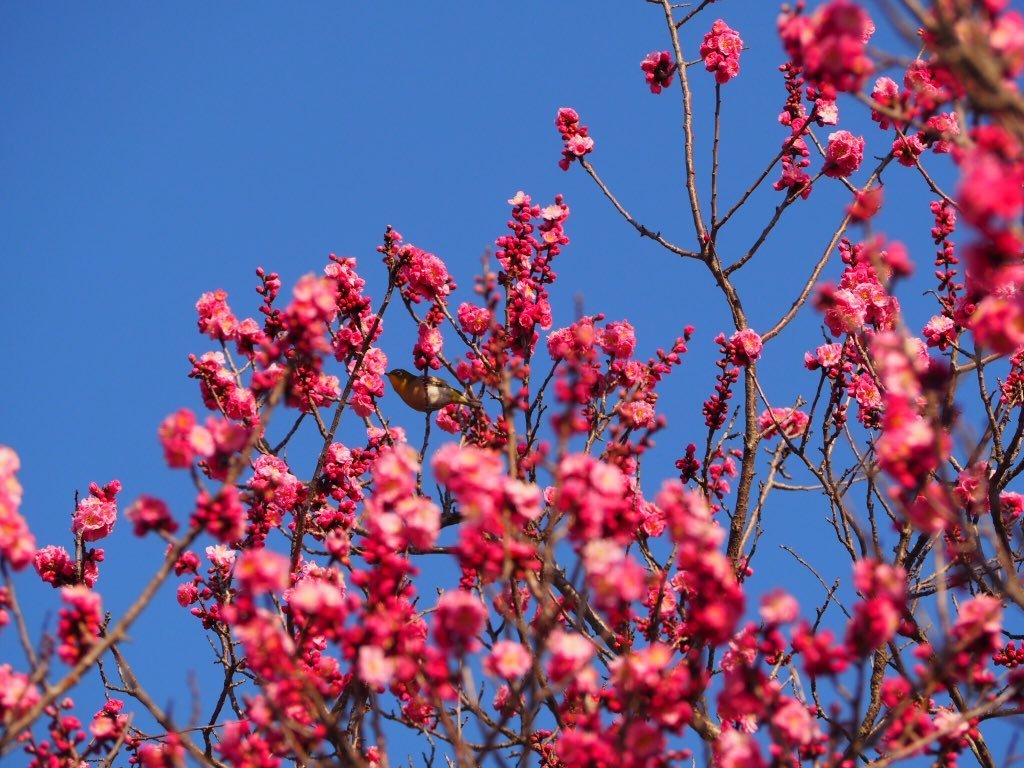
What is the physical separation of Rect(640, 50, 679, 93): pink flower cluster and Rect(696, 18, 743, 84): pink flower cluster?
21 centimetres

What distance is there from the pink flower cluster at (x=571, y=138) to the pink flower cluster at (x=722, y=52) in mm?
789

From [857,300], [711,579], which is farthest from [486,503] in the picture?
[857,300]

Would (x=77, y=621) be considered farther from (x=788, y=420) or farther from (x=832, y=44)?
(x=788, y=420)

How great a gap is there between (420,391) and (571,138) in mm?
1756

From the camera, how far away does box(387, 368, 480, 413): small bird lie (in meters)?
5.89

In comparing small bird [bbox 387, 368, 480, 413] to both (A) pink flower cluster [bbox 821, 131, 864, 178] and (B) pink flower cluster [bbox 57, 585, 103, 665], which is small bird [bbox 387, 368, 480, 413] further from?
(B) pink flower cluster [bbox 57, 585, 103, 665]

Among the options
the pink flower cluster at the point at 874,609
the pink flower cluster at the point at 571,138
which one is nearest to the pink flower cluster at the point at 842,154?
the pink flower cluster at the point at 571,138

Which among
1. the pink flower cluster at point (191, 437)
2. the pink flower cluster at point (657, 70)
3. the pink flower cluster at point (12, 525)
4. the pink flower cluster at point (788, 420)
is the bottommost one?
the pink flower cluster at point (12, 525)

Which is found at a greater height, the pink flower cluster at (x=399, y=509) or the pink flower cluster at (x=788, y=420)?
the pink flower cluster at (x=788, y=420)

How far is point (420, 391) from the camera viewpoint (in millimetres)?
6207

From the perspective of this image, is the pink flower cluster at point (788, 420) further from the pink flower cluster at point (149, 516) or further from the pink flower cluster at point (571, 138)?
the pink flower cluster at point (149, 516)

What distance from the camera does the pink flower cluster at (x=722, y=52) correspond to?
5.65 m

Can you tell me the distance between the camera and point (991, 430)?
14.8 ft

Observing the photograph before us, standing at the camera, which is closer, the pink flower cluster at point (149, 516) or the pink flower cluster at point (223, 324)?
the pink flower cluster at point (149, 516)
